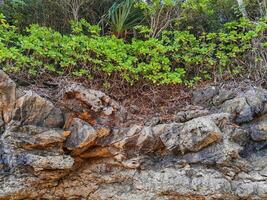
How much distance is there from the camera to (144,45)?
438 cm

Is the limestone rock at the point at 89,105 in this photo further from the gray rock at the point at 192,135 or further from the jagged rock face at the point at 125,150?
the gray rock at the point at 192,135

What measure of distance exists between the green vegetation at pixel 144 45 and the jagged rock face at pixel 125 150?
19.7 inches

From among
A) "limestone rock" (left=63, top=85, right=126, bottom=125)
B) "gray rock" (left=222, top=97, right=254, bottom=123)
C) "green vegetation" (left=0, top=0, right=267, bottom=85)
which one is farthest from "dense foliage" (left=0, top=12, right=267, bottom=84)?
"gray rock" (left=222, top=97, right=254, bottom=123)

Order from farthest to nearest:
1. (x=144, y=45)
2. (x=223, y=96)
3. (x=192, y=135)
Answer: (x=144, y=45)
(x=223, y=96)
(x=192, y=135)

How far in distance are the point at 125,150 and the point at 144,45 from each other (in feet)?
5.27

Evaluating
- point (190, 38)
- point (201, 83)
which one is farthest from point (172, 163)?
point (190, 38)

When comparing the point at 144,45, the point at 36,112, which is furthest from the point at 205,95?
the point at 36,112

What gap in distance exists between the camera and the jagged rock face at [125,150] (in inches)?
136

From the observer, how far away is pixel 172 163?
3812 millimetres

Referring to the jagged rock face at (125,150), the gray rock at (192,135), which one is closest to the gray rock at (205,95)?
the jagged rock face at (125,150)

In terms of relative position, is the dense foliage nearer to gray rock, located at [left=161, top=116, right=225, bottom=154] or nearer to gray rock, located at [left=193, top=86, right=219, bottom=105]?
gray rock, located at [left=193, top=86, right=219, bottom=105]

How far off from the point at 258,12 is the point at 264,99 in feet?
6.36

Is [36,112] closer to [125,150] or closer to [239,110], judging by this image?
[125,150]

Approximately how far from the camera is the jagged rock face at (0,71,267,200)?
11.3ft
